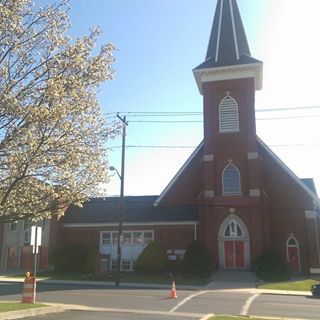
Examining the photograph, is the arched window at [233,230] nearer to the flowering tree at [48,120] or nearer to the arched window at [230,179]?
the arched window at [230,179]

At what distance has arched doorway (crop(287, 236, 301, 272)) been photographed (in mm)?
37375

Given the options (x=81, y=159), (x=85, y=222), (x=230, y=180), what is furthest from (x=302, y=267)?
(x=81, y=159)

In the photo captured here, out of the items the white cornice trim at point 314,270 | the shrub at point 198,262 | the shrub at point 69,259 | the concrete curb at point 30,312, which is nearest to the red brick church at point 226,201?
the white cornice trim at point 314,270

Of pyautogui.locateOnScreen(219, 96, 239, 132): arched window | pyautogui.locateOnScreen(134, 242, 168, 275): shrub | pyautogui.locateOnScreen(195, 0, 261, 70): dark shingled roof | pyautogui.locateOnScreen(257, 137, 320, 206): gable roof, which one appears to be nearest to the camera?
pyautogui.locateOnScreen(134, 242, 168, 275): shrub

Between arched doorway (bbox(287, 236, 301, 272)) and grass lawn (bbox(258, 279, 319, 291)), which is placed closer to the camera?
grass lawn (bbox(258, 279, 319, 291))

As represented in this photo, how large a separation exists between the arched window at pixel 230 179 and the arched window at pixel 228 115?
3260 mm

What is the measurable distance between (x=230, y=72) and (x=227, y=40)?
11.5 feet

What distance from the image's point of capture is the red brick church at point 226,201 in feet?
121

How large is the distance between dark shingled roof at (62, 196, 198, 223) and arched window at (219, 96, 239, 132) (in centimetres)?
750

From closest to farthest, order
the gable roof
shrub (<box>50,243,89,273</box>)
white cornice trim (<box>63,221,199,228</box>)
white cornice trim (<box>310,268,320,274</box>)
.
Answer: white cornice trim (<box>310,268,320,274</box>)
the gable roof
shrub (<box>50,243,89,273</box>)
white cornice trim (<box>63,221,199,228</box>)

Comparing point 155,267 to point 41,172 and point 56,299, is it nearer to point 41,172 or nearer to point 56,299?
point 56,299

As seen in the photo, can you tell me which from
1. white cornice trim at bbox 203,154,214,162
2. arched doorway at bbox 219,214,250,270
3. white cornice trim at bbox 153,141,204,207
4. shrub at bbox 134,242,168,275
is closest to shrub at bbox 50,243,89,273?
shrub at bbox 134,242,168,275

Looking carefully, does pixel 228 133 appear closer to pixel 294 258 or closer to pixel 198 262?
pixel 198 262

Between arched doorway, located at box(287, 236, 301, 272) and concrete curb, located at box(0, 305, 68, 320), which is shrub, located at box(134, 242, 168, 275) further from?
concrete curb, located at box(0, 305, 68, 320)
